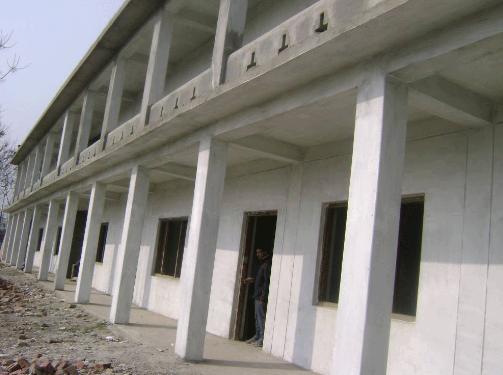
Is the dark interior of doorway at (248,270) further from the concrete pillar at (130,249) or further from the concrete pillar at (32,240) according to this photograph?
the concrete pillar at (32,240)

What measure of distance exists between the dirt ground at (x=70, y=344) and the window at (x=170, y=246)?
2285mm

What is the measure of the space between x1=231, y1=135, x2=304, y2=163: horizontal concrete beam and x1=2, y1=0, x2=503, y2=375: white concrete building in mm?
33

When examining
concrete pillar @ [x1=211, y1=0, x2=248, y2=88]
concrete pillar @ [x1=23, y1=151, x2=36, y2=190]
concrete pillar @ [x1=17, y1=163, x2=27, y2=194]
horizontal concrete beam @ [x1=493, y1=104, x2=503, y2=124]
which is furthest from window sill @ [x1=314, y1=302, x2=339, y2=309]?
concrete pillar @ [x1=17, y1=163, x2=27, y2=194]

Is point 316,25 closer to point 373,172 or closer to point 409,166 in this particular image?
point 373,172

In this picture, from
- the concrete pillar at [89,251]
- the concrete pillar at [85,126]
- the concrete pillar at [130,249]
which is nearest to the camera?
the concrete pillar at [130,249]

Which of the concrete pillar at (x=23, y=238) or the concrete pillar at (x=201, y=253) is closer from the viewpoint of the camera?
the concrete pillar at (x=201, y=253)

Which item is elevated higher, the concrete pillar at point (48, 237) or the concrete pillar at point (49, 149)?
the concrete pillar at point (49, 149)

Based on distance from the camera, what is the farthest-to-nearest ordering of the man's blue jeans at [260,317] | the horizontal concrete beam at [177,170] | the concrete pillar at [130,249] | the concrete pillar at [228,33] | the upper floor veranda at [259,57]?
the horizontal concrete beam at [177,170]
the concrete pillar at [130,249]
the man's blue jeans at [260,317]
the concrete pillar at [228,33]
the upper floor veranda at [259,57]

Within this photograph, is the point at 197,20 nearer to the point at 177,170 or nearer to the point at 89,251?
the point at 177,170

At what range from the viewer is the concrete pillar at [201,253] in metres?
7.44

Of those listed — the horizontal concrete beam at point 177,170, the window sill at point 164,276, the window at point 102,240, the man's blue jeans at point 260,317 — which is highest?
the horizontal concrete beam at point 177,170

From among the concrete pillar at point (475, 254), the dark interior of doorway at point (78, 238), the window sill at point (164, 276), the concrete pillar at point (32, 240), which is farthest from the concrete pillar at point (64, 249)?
the concrete pillar at point (475, 254)

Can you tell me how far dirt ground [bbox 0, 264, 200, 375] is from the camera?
21.8 feet

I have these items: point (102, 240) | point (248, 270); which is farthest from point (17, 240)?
point (248, 270)
